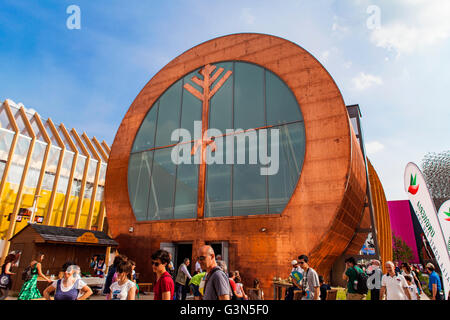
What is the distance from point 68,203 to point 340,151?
32.6m

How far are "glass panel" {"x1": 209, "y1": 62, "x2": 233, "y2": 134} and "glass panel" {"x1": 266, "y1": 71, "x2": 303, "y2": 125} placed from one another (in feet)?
7.01

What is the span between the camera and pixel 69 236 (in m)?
14.3

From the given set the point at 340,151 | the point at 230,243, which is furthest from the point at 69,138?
the point at 340,151

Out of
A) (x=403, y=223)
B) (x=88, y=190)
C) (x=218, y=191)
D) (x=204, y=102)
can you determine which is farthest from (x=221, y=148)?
(x=403, y=223)

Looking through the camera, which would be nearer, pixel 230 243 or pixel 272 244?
pixel 272 244

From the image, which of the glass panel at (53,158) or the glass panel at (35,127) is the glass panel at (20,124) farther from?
the glass panel at (53,158)

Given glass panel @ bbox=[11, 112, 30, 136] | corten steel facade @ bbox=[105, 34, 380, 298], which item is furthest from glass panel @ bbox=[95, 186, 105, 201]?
corten steel facade @ bbox=[105, 34, 380, 298]

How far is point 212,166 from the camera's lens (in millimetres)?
15461

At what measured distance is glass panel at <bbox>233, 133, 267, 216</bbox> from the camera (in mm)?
13617

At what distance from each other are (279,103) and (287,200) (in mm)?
4955

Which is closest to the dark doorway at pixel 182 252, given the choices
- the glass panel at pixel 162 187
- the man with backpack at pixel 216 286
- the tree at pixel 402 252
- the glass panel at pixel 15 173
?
the glass panel at pixel 162 187

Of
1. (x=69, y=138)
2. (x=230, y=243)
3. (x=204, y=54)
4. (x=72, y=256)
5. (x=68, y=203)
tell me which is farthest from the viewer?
(x=69, y=138)

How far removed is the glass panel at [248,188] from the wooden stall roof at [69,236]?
7.46 m
